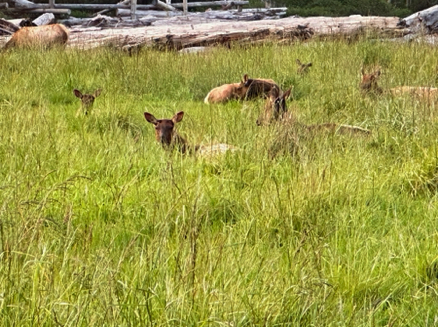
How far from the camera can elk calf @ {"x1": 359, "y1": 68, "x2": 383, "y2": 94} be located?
8.44 metres

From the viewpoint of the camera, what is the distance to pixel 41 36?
15.8 m

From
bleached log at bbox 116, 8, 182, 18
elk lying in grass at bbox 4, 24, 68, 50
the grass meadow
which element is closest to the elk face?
the grass meadow

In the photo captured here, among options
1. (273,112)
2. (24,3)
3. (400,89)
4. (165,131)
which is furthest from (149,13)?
(165,131)

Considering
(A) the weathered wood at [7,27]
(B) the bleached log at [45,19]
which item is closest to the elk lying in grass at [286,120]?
(A) the weathered wood at [7,27]

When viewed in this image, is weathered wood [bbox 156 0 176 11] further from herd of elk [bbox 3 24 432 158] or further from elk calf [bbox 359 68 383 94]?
elk calf [bbox 359 68 383 94]

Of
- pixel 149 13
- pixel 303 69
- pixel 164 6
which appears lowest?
pixel 149 13

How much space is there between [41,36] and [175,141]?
10.5 m

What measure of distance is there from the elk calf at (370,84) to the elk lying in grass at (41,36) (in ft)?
25.7

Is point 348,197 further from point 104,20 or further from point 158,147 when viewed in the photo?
point 104,20

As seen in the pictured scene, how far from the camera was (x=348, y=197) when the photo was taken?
4.46 metres

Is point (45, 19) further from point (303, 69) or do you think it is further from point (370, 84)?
point (370, 84)

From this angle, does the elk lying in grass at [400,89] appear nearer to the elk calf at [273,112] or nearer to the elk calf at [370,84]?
the elk calf at [370,84]

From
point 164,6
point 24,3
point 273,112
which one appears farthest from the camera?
point 164,6

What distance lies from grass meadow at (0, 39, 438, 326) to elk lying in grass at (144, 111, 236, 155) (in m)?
0.15
